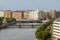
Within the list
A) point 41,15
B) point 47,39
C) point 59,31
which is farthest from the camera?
point 41,15

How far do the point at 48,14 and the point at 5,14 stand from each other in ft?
30.3

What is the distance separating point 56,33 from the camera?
5840mm

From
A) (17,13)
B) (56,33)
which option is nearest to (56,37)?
(56,33)

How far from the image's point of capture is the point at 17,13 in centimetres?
6153

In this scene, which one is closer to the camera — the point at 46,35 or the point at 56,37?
the point at 56,37

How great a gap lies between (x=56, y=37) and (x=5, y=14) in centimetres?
5436

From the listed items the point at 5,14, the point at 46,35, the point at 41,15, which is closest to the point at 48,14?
the point at 41,15

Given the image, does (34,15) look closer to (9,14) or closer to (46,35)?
(9,14)

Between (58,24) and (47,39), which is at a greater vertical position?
(58,24)

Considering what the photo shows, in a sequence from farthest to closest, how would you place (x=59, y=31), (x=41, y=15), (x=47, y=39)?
(x=41, y=15)
(x=47, y=39)
(x=59, y=31)

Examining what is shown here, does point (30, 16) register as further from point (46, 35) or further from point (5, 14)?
point (46, 35)

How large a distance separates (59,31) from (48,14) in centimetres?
5274

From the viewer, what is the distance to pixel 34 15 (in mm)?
58938

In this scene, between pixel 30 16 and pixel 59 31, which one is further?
pixel 30 16
